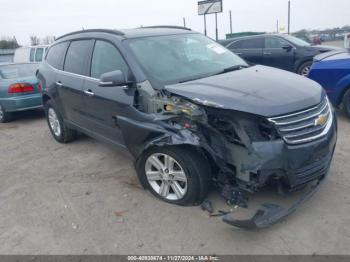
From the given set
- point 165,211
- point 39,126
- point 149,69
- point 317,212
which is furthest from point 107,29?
point 39,126

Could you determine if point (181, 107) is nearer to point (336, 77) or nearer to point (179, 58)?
point (179, 58)

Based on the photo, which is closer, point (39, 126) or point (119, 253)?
point (119, 253)

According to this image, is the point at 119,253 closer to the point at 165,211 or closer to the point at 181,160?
the point at 165,211

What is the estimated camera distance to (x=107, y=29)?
4.43 m

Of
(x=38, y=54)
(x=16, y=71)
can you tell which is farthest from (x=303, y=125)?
(x=38, y=54)

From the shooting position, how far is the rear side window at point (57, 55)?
5316mm

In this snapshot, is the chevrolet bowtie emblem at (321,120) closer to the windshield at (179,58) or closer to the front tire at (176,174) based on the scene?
the front tire at (176,174)

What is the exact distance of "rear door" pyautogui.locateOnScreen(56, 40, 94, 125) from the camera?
4598mm

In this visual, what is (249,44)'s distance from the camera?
33.9 feet

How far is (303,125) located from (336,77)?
327 centimetres

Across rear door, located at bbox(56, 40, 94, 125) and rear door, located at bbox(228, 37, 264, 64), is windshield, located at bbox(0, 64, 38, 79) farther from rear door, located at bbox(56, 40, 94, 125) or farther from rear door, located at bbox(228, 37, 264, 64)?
rear door, located at bbox(228, 37, 264, 64)

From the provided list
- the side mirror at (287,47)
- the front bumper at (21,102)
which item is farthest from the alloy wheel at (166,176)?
the side mirror at (287,47)

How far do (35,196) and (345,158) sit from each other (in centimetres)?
398

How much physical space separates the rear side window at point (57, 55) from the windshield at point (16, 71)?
254cm
